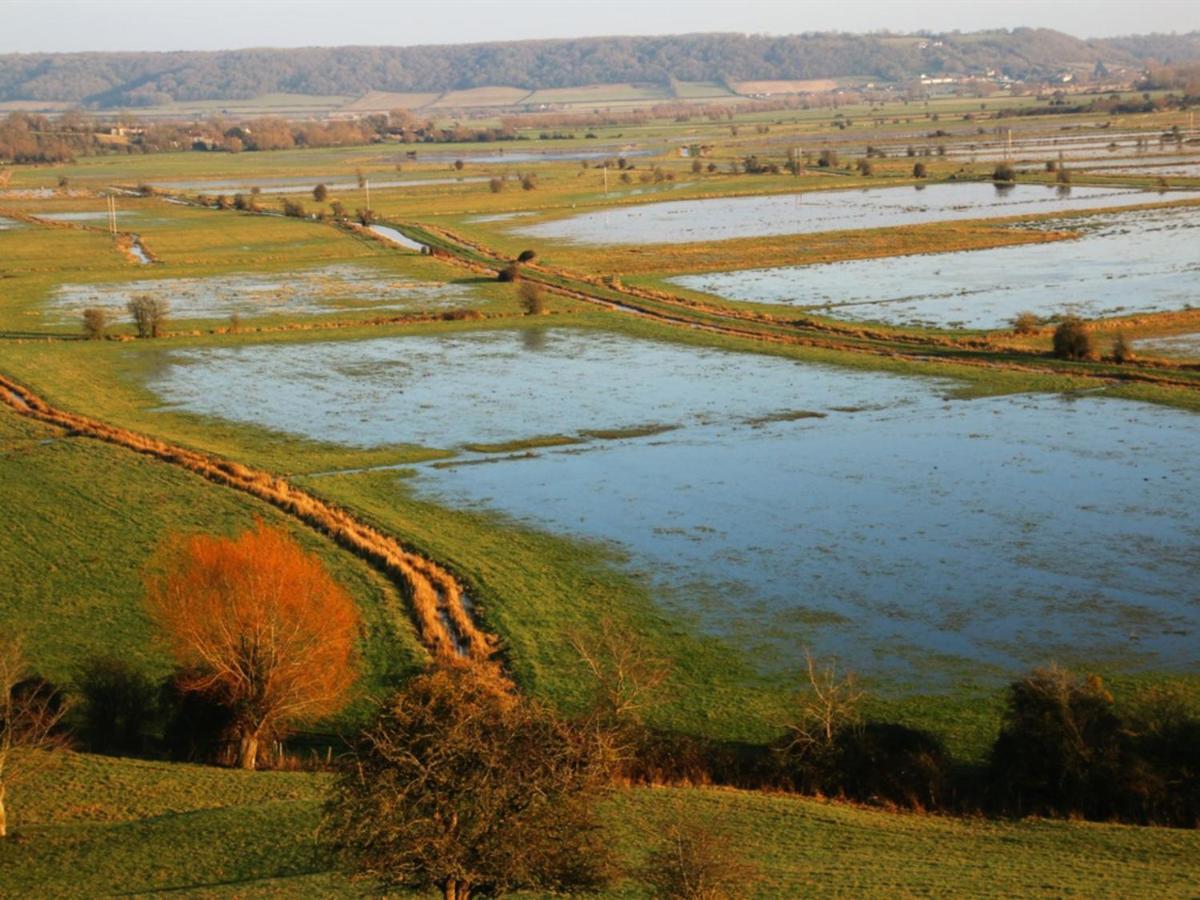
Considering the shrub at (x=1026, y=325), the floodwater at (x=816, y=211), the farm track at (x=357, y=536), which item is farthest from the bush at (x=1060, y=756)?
the floodwater at (x=816, y=211)

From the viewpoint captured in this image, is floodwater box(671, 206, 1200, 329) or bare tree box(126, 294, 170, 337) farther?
bare tree box(126, 294, 170, 337)

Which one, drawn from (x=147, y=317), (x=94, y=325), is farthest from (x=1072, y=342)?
(x=94, y=325)

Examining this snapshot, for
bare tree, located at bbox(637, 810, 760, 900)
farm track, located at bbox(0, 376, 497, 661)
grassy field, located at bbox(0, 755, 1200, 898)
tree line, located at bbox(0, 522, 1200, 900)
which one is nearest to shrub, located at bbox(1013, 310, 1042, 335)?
farm track, located at bbox(0, 376, 497, 661)

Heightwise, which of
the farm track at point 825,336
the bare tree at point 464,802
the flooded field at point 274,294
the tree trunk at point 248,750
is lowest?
the tree trunk at point 248,750

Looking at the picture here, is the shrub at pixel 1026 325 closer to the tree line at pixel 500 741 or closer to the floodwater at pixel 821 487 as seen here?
the floodwater at pixel 821 487

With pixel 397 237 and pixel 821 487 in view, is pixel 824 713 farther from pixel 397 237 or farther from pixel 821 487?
pixel 397 237

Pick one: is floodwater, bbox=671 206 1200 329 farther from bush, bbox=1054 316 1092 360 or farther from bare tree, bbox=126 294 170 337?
bare tree, bbox=126 294 170 337
